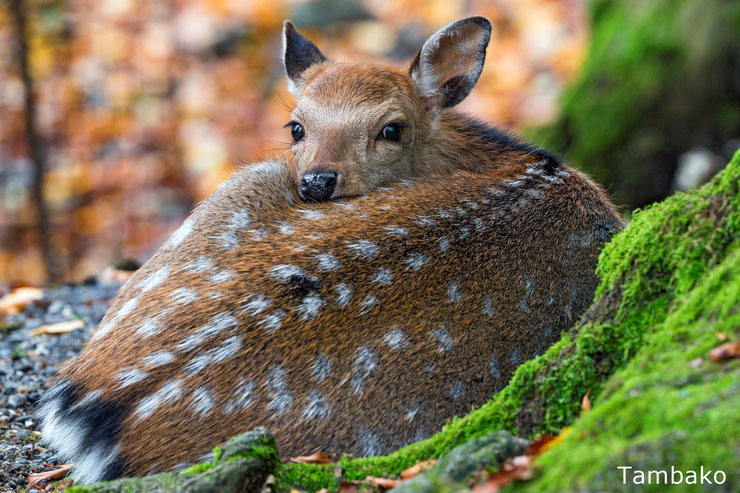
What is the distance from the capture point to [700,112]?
9289 mm

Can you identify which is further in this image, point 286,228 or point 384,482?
point 286,228

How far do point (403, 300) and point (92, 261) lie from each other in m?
8.25

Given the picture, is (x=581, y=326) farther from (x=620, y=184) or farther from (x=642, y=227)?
(x=620, y=184)

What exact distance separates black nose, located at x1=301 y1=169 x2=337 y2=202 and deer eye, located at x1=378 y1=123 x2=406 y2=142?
673mm

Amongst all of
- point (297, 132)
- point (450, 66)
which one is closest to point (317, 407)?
point (297, 132)

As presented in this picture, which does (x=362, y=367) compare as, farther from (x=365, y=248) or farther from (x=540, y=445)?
(x=540, y=445)

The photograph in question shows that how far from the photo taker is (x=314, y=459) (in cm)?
321

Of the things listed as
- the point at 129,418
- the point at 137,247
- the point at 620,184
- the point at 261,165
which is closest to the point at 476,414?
the point at 129,418

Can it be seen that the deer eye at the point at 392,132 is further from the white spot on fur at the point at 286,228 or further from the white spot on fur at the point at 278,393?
the white spot on fur at the point at 278,393

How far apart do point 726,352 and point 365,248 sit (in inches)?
67.1

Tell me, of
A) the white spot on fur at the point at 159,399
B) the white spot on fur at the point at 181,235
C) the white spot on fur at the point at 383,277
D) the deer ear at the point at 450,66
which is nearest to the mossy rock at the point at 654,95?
the deer ear at the point at 450,66

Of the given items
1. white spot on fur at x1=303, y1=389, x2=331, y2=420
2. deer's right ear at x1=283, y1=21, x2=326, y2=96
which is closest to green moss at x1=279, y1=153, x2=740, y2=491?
white spot on fur at x1=303, y1=389, x2=331, y2=420

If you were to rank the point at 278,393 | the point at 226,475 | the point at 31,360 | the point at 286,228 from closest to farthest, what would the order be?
1. the point at 226,475
2. the point at 278,393
3. the point at 286,228
4. the point at 31,360

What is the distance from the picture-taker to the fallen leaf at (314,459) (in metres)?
3.20
